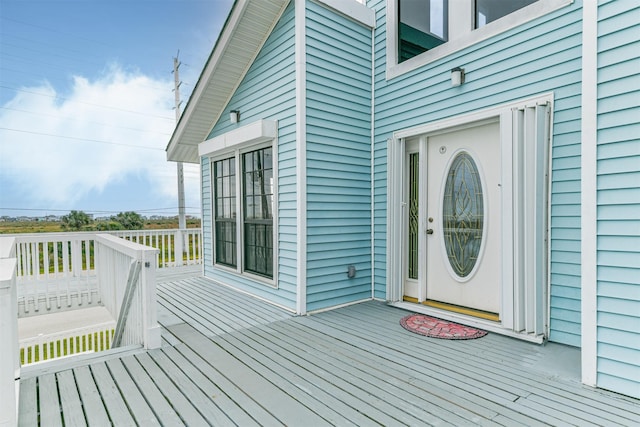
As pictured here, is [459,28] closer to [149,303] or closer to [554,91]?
[554,91]

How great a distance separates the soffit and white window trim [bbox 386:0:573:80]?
1.34 metres

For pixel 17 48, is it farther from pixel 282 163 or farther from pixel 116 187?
pixel 282 163

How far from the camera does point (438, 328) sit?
10.8 feet

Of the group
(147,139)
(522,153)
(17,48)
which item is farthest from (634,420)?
(17,48)

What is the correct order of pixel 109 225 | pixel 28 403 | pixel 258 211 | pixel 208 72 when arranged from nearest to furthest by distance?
pixel 28 403, pixel 258 211, pixel 208 72, pixel 109 225

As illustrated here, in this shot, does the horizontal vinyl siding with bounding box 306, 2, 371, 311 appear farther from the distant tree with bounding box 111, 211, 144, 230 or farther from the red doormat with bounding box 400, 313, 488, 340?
the distant tree with bounding box 111, 211, 144, 230

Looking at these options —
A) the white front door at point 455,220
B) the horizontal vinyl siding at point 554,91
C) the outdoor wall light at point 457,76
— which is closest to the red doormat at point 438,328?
the white front door at point 455,220

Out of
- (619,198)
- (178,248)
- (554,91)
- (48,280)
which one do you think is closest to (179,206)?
(178,248)

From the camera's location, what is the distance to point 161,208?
16203mm

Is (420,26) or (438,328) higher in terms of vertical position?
(420,26)

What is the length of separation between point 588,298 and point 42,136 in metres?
19.3

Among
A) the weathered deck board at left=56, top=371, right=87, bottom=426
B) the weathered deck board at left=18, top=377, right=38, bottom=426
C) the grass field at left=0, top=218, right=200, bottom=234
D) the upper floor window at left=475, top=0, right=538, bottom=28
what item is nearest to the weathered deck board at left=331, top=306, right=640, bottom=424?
the weathered deck board at left=56, top=371, right=87, bottom=426

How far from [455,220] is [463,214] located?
108 mm

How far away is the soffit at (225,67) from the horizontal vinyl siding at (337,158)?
2.40 ft
